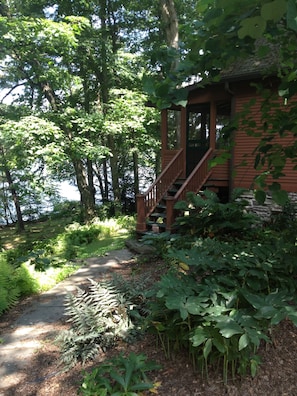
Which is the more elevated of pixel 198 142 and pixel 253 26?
pixel 253 26

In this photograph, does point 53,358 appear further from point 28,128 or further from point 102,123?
point 102,123

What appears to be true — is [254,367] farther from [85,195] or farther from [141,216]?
[85,195]

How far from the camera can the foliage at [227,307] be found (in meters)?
1.80

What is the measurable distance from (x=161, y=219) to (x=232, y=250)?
433 centimetres

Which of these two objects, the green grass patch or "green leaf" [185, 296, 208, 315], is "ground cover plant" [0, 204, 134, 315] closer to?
the green grass patch

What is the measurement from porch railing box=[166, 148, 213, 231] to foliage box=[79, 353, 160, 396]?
418cm

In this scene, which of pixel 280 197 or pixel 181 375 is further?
pixel 181 375

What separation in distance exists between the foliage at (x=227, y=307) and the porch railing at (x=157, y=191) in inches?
170

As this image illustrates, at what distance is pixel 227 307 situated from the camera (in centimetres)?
206

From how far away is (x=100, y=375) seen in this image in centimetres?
234

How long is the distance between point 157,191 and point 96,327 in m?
5.03

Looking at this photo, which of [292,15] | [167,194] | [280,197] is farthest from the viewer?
[167,194]

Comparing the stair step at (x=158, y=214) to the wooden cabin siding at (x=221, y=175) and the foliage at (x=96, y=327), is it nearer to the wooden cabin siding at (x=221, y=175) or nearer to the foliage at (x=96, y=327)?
the wooden cabin siding at (x=221, y=175)

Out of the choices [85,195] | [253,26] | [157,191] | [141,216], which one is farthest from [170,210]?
[85,195]
